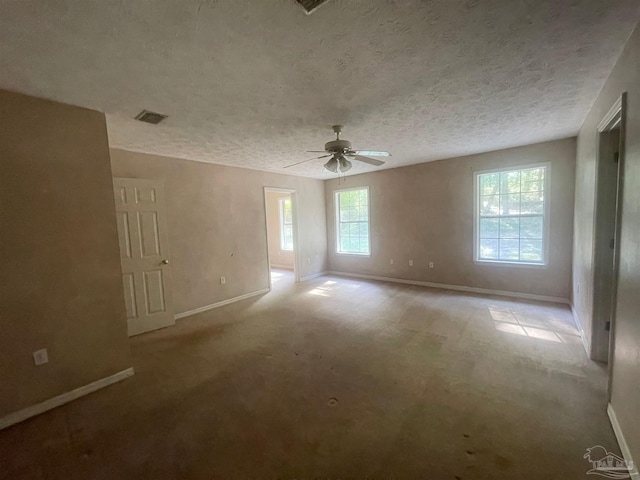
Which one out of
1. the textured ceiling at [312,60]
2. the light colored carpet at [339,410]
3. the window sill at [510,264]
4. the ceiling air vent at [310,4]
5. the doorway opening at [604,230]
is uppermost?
the textured ceiling at [312,60]

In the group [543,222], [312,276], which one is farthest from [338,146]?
[312,276]

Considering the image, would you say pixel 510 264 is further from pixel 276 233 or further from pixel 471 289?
pixel 276 233

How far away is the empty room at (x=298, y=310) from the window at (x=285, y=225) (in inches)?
148

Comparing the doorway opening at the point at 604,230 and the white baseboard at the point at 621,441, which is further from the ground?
the doorway opening at the point at 604,230

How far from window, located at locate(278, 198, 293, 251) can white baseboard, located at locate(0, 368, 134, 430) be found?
564 cm

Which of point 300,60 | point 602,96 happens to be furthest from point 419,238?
point 300,60

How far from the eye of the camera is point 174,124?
2.77m

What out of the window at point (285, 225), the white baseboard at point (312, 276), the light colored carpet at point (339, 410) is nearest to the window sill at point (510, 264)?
the light colored carpet at point (339, 410)

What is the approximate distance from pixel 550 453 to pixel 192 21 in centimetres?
320

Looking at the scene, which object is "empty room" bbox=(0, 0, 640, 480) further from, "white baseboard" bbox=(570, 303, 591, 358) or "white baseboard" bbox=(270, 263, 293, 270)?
"white baseboard" bbox=(270, 263, 293, 270)

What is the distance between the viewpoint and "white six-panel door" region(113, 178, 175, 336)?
3.41 m

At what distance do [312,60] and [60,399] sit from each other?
3360 millimetres

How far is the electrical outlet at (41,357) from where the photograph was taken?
6.93 feet

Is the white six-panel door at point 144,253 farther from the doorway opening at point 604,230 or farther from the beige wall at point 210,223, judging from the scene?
the doorway opening at point 604,230
